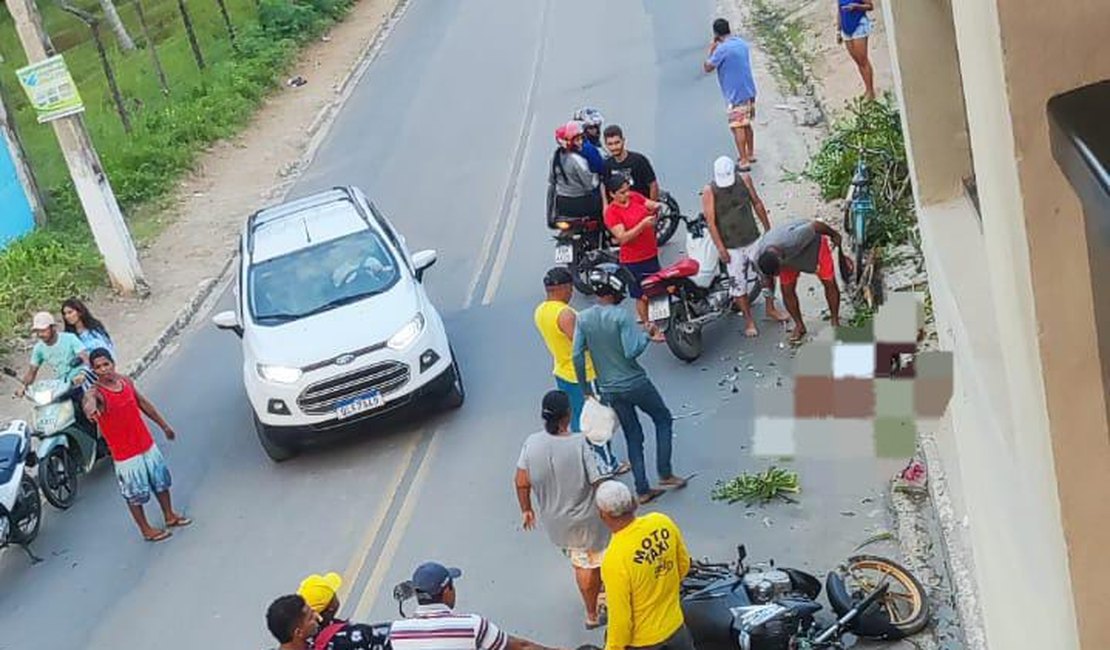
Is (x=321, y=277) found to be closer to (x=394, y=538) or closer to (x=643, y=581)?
(x=394, y=538)

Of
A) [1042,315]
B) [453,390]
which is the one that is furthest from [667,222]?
[1042,315]

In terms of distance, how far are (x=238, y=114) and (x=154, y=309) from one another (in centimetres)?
902

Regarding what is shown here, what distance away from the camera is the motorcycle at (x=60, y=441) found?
39.0ft

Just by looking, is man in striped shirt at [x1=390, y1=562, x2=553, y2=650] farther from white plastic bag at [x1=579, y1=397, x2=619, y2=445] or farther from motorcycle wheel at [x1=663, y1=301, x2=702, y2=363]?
motorcycle wheel at [x1=663, y1=301, x2=702, y2=363]

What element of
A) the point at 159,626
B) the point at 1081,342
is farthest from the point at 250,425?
the point at 1081,342

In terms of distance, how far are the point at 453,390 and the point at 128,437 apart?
2.77 meters

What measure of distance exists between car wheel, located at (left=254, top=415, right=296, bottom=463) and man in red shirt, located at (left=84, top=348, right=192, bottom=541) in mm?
983

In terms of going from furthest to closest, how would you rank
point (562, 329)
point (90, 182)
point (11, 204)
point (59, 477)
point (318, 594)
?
1. point (11, 204)
2. point (90, 182)
3. point (59, 477)
4. point (562, 329)
5. point (318, 594)

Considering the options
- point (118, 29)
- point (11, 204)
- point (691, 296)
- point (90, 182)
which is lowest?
point (691, 296)

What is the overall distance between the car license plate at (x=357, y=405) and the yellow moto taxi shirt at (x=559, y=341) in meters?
2.31

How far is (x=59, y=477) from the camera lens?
12.0 m

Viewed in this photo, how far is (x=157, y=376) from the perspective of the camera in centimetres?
1499

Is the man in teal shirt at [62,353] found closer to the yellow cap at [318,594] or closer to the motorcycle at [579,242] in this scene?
the motorcycle at [579,242]

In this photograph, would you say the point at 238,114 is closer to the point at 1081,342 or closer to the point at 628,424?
the point at 628,424
